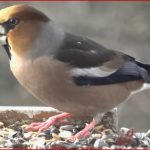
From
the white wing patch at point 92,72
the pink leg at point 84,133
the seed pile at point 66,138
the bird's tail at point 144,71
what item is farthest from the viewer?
the bird's tail at point 144,71

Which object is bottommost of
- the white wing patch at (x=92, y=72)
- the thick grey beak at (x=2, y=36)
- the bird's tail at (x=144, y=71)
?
the bird's tail at (x=144, y=71)

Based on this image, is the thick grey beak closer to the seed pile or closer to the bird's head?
the bird's head

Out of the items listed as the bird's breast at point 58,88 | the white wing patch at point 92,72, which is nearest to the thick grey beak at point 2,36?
the bird's breast at point 58,88

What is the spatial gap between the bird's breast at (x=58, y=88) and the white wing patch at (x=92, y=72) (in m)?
0.05

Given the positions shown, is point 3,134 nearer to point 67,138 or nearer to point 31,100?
point 67,138

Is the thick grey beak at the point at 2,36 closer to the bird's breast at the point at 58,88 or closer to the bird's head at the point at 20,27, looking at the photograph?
the bird's head at the point at 20,27

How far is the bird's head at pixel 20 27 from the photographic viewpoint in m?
5.05

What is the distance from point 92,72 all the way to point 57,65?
0.28 meters

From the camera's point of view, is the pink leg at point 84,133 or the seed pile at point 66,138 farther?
the pink leg at point 84,133

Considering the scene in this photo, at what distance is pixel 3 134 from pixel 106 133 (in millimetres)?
670

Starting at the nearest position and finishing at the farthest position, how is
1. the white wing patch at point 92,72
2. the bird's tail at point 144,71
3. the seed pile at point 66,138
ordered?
the seed pile at point 66,138
the white wing patch at point 92,72
the bird's tail at point 144,71

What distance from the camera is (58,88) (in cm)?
514

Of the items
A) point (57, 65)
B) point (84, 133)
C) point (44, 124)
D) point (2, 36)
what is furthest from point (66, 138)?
point (2, 36)

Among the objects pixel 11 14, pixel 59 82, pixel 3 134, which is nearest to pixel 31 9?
pixel 11 14
